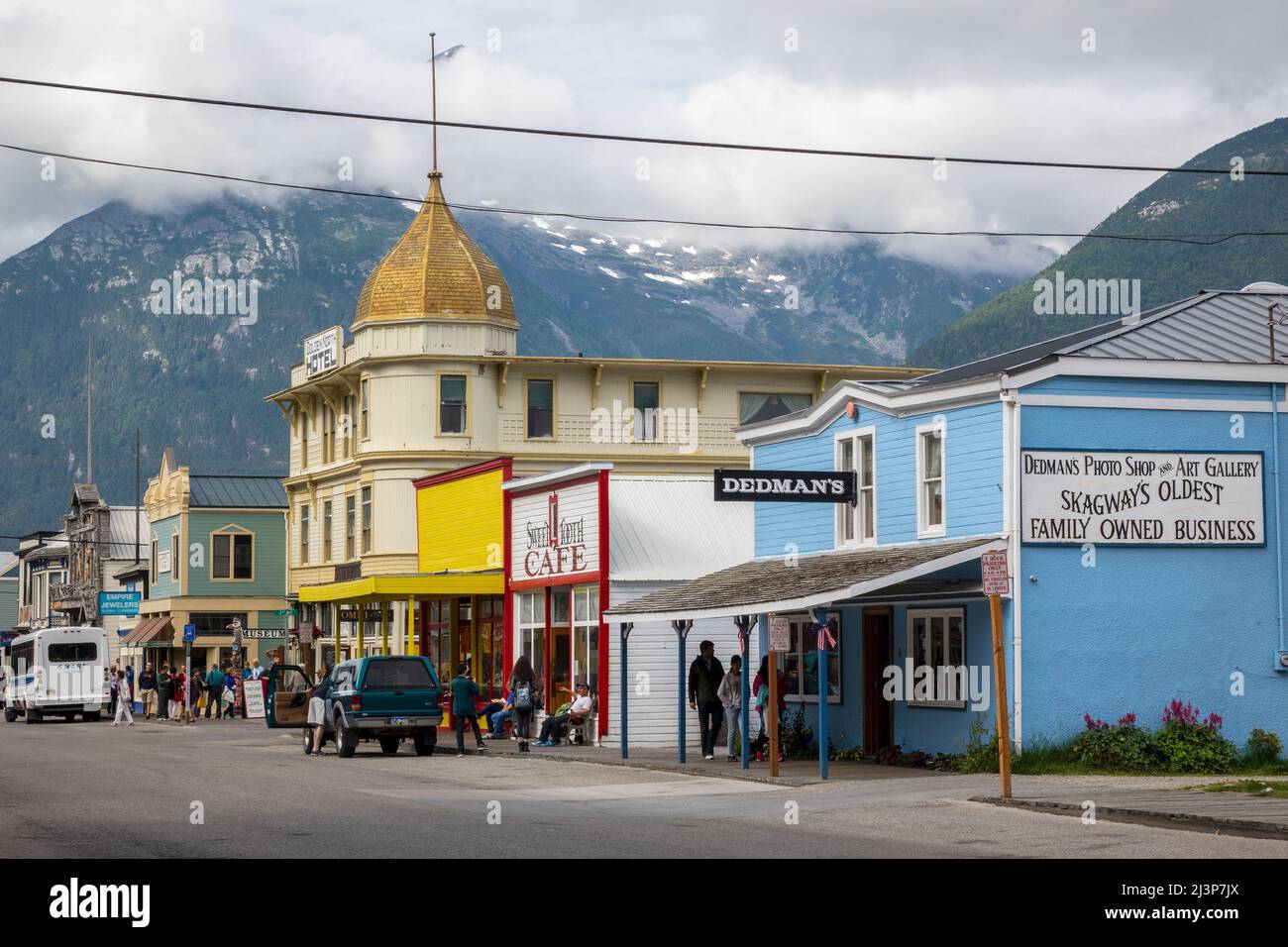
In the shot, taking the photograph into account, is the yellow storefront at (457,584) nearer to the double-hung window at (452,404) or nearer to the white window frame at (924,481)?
the double-hung window at (452,404)

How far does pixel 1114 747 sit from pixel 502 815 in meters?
9.55

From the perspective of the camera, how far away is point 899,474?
28.4 metres

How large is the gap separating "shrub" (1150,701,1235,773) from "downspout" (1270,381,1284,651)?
1768 millimetres

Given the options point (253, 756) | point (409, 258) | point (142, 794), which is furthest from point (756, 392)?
point (142, 794)

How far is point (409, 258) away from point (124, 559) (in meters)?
42.1

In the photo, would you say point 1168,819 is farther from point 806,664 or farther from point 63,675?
point 63,675

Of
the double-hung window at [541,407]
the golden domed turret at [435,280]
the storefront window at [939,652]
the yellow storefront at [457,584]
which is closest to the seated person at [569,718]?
the yellow storefront at [457,584]

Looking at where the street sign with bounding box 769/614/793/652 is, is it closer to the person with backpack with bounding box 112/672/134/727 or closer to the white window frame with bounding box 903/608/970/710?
the white window frame with bounding box 903/608/970/710

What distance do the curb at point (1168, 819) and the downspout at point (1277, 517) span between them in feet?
25.0

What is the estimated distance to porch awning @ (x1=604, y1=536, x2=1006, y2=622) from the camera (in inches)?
969

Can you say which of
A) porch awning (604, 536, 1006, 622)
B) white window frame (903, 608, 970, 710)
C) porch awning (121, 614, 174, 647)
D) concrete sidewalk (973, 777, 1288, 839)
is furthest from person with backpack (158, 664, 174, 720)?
concrete sidewalk (973, 777, 1288, 839)

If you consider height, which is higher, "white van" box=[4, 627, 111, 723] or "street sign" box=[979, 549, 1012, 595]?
"street sign" box=[979, 549, 1012, 595]

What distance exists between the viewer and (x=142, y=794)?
72.6 ft
